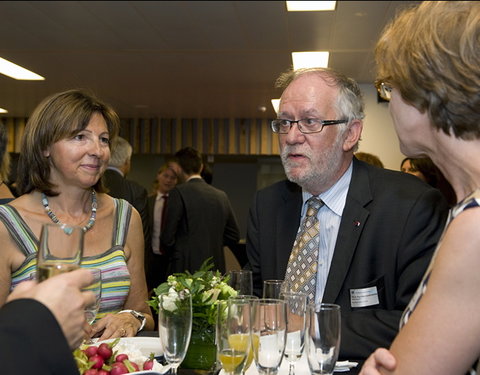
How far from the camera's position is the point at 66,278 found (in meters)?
1.16

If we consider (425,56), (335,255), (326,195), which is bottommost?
(335,255)

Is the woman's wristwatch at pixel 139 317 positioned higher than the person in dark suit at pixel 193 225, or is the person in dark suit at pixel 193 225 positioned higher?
the person in dark suit at pixel 193 225

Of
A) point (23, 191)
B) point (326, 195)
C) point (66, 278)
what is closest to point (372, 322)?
point (326, 195)

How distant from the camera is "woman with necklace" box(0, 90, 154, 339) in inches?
102

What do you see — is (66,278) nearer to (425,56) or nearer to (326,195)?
(425,56)

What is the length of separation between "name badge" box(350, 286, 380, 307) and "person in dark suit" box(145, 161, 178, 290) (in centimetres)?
413

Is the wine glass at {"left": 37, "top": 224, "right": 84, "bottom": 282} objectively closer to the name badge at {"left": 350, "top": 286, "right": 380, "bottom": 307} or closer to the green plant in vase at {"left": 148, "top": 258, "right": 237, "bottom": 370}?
the green plant in vase at {"left": 148, "top": 258, "right": 237, "bottom": 370}

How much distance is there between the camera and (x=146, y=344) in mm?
1829

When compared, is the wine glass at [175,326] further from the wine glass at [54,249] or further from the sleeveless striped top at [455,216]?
the sleeveless striped top at [455,216]

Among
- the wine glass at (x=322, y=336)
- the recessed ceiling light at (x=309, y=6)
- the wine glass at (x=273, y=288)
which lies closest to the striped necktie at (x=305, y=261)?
the wine glass at (x=273, y=288)

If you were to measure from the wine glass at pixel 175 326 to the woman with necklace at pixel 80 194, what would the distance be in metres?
1.21

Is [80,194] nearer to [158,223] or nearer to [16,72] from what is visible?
[158,223]

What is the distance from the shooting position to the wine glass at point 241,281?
1.79m

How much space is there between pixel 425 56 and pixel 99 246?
1855 mm
